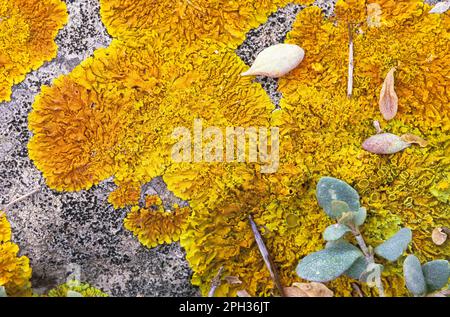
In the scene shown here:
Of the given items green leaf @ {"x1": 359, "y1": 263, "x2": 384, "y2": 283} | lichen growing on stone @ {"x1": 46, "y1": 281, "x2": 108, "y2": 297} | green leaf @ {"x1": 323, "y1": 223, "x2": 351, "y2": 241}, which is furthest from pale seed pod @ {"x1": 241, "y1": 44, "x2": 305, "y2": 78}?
lichen growing on stone @ {"x1": 46, "y1": 281, "x2": 108, "y2": 297}

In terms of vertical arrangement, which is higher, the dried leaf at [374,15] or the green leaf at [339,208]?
the dried leaf at [374,15]

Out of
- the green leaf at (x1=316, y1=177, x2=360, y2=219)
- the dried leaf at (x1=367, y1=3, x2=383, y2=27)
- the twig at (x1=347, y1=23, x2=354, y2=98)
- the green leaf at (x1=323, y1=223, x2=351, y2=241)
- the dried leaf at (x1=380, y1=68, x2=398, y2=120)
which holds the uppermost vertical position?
the dried leaf at (x1=367, y1=3, x2=383, y2=27)

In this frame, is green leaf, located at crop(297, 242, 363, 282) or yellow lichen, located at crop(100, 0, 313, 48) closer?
green leaf, located at crop(297, 242, 363, 282)

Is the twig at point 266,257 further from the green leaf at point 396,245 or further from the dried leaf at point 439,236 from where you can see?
the dried leaf at point 439,236

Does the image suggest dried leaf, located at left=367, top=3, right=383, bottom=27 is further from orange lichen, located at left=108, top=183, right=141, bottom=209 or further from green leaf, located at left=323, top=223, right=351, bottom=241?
orange lichen, located at left=108, top=183, right=141, bottom=209

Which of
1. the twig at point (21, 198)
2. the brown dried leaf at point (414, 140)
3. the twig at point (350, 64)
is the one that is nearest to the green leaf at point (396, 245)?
the brown dried leaf at point (414, 140)

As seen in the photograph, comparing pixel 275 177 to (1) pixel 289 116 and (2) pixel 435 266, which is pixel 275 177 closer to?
(1) pixel 289 116

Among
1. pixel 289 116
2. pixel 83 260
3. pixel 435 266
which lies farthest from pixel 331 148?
pixel 83 260
